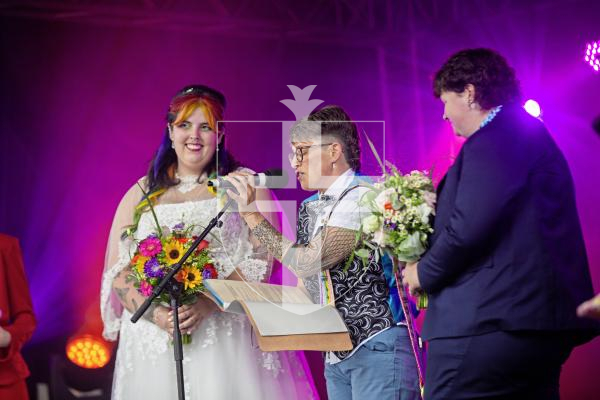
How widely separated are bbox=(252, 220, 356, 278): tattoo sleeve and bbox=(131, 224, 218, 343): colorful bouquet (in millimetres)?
413

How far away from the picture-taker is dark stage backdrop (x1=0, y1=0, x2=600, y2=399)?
5020 millimetres

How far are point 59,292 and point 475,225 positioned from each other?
12.4 ft

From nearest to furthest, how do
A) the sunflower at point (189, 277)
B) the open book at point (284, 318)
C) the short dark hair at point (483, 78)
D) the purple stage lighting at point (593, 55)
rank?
the short dark hair at point (483, 78) → the open book at point (284, 318) → the sunflower at point (189, 277) → the purple stage lighting at point (593, 55)

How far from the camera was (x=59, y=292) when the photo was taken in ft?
16.9

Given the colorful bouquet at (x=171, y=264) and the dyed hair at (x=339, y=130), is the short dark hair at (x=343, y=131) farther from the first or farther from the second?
the colorful bouquet at (x=171, y=264)

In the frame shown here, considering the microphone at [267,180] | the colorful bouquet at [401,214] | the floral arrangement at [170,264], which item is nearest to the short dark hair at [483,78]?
the colorful bouquet at [401,214]

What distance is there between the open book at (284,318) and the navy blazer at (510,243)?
0.43 m

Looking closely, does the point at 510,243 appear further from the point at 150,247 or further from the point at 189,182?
the point at 189,182

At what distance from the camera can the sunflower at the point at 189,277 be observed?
287 cm

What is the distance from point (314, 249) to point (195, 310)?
0.79m

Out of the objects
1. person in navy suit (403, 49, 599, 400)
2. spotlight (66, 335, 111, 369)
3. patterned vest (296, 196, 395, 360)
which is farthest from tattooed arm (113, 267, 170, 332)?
spotlight (66, 335, 111, 369)

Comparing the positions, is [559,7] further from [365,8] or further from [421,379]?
[421,379]

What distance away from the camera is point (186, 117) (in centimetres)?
329

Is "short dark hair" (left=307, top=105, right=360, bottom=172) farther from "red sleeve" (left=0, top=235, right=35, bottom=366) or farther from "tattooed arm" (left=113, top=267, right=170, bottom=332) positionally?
"red sleeve" (left=0, top=235, right=35, bottom=366)
